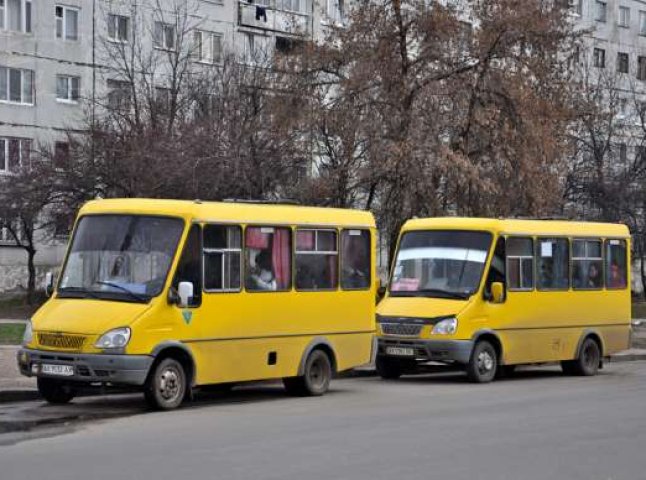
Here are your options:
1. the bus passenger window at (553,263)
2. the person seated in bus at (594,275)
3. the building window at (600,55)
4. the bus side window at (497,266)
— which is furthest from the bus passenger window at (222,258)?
the building window at (600,55)

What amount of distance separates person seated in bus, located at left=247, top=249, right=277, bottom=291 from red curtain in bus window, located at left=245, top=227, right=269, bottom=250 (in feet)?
0.33

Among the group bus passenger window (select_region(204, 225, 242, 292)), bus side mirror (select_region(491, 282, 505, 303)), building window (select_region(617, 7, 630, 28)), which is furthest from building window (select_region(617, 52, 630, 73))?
bus passenger window (select_region(204, 225, 242, 292))

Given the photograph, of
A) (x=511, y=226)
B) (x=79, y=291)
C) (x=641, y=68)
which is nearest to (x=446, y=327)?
(x=511, y=226)

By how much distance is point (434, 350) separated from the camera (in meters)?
20.5

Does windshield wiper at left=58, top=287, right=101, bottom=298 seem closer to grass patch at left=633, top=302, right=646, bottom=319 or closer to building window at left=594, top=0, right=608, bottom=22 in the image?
grass patch at left=633, top=302, right=646, bottom=319

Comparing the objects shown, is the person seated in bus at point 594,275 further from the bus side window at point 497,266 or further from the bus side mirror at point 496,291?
the bus side mirror at point 496,291

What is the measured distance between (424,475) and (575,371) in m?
13.8

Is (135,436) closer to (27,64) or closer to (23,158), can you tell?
(23,158)

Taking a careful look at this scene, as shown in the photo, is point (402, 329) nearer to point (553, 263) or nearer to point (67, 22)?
point (553, 263)

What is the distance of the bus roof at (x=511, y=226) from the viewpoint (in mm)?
21672

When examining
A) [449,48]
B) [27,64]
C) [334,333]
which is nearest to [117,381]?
[334,333]

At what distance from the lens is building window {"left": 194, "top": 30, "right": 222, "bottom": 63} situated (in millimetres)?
52719

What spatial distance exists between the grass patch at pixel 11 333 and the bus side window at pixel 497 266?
9512 mm

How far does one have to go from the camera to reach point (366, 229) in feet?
62.6
